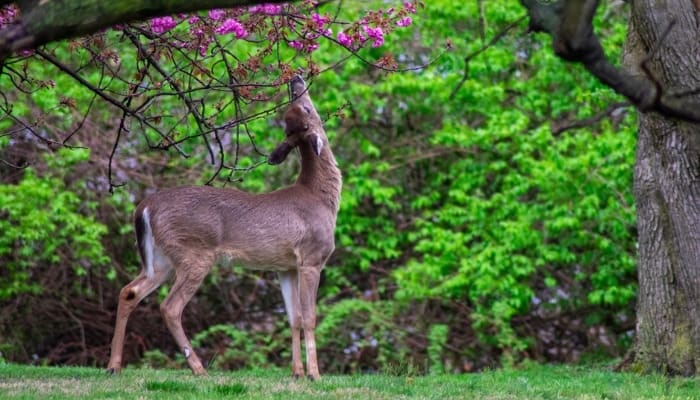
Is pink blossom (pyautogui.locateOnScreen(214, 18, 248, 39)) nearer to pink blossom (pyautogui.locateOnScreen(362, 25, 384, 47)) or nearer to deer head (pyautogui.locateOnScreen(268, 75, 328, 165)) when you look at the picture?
pink blossom (pyautogui.locateOnScreen(362, 25, 384, 47))

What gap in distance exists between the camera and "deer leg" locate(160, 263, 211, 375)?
9.16 metres

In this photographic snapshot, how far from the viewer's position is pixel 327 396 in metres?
7.42

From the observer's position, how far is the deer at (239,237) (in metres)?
9.17

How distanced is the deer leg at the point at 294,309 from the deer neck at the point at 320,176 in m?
0.74

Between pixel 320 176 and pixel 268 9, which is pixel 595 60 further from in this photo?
pixel 320 176

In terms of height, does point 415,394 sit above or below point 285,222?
below

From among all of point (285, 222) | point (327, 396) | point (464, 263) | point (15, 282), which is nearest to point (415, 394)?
point (327, 396)

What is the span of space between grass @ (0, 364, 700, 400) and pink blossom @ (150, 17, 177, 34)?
9.12 feet

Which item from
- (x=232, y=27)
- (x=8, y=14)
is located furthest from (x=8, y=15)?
(x=232, y=27)

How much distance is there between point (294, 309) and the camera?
956cm

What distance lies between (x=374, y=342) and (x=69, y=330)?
4.63 metres

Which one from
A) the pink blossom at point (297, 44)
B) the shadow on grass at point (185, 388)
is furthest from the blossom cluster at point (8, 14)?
the shadow on grass at point (185, 388)

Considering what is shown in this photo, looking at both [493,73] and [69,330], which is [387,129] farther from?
[69,330]

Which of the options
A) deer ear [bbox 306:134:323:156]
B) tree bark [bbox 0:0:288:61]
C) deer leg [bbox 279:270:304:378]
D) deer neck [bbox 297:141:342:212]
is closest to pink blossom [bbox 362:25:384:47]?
deer ear [bbox 306:134:323:156]
